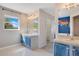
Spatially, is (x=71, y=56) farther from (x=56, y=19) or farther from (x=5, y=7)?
(x=5, y=7)

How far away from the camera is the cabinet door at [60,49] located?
1248 mm

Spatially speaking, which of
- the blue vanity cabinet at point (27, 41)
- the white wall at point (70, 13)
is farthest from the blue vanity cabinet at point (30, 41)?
the white wall at point (70, 13)

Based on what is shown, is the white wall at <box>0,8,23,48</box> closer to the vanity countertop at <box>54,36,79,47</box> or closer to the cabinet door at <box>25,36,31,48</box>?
the cabinet door at <box>25,36,31,48</box>

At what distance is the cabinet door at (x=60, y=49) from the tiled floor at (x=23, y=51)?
8 cm

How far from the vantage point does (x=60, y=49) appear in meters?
1.31

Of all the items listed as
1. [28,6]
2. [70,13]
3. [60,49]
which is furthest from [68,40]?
[28,6]

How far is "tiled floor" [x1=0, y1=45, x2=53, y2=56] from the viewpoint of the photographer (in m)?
1.22

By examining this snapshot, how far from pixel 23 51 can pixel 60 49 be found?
514mm

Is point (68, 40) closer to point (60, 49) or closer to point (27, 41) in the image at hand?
point (60, 49)

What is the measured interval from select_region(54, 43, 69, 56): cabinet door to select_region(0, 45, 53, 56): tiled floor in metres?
0.08

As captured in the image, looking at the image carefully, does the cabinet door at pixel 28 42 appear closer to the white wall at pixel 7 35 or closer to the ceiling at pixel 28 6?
the white wall at pixel 7 35

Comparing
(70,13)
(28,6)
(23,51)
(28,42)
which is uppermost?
(28,6)

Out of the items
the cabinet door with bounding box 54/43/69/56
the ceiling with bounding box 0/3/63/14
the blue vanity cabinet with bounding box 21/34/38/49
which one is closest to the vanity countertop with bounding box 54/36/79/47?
the cabinet door with bounding box 54/43/69/56

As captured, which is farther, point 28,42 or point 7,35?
point 28,42
